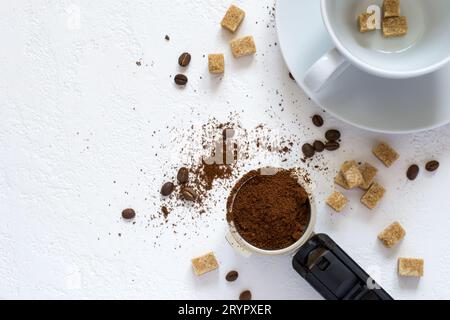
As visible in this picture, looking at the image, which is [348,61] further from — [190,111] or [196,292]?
[196,292]

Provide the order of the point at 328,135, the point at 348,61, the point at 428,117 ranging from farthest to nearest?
the point at 328,135 → the point at 428,117 → the point at 348,61

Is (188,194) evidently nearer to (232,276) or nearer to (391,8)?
(232,276)

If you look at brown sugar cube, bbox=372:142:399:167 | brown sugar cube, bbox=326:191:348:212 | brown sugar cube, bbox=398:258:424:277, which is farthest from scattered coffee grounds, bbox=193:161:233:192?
brown sugar cube, bbox=398:258:424:277

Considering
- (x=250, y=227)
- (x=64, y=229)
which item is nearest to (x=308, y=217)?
(x=250, y=227)

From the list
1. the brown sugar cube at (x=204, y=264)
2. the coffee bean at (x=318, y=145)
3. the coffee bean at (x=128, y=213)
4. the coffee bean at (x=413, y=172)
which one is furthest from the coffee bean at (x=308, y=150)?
the coffee bean at (x=128, y=213)

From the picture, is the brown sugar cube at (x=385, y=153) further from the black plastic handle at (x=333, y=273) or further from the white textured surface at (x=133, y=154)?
the black plastic handle at (x=333, y=273)

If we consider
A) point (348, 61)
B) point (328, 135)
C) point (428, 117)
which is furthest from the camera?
point (328, 135)

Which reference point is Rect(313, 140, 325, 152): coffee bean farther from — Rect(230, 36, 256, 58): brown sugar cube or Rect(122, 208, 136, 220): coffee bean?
Rect(122, 208, 136, 220): coffee bean
